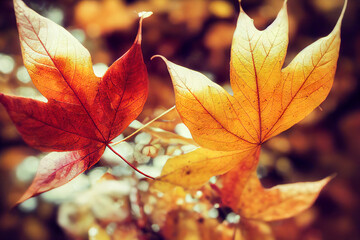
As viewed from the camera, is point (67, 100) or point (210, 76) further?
point (210, 76)

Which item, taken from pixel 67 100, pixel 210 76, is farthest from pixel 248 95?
pixel 210 76

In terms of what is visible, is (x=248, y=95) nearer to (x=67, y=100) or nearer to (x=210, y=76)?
(x=67, y=100)

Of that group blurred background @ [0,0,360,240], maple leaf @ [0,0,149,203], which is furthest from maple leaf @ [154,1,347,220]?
blurred background @ [0,0,360,240]

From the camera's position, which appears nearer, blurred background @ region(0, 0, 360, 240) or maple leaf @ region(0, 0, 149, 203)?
maple leaf @ region(0, 0, 149, 203)

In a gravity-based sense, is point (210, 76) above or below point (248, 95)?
below

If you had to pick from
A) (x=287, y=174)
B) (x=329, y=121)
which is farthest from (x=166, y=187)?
(x=329, y=121)

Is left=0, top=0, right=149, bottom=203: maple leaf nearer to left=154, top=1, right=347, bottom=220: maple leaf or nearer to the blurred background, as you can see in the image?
left=154, top=1, right=347, bottom=220: maple leaf
